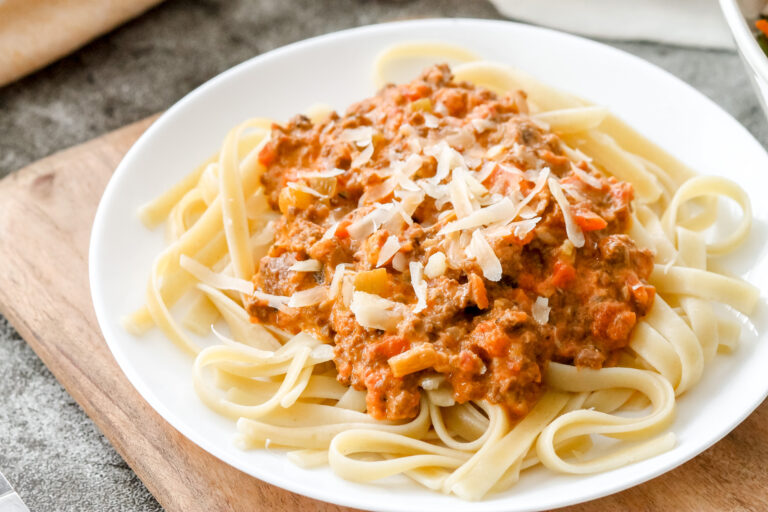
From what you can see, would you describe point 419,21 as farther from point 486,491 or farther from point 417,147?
point 486,491

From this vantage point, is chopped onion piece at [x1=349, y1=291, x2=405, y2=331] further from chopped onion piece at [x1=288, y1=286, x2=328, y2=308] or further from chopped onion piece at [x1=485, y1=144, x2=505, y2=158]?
chopped onion piece at [x1=485, y1=144, x2=505, y2=158]

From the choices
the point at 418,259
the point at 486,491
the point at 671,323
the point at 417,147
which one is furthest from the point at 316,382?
the point at 671,323

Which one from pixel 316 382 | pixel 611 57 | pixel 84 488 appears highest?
pixel 611 57

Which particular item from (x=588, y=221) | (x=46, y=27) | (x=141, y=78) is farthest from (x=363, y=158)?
(x=46, y=27)

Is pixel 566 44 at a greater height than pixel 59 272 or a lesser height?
greater

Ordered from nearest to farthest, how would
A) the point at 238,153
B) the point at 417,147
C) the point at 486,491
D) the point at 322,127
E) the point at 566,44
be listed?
1. the point at 486,491
2. the point at 417,147
3. the point at 322,127
4. the point at 238,153
5. the point at 566,44

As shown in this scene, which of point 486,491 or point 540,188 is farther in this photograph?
point 540,188

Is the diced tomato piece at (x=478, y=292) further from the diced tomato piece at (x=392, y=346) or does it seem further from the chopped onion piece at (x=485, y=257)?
the diced tomato piece at (x=392, y=346)

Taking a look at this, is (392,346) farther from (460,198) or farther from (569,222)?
(569,222)
